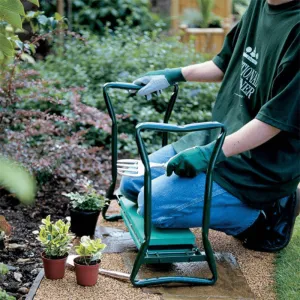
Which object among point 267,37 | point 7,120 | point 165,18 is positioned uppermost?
point 267,37

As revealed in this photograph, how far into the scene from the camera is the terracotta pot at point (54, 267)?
2.83m

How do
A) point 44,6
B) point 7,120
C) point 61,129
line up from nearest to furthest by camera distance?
1. point 7,120
2. point 61,129
3. point 44,6

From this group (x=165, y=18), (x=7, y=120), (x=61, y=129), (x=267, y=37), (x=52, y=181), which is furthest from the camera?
(x=165, y=18)

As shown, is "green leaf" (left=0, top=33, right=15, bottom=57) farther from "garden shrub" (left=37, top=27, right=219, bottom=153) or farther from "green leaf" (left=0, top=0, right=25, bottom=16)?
"garden shrub" (left=37, top=27, right=219, bottom=153)

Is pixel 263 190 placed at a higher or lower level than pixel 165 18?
higher

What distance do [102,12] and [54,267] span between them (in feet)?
16.7

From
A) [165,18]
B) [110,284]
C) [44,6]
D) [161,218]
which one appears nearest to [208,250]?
[161,218]

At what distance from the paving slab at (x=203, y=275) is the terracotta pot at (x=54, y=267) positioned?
1.09ft

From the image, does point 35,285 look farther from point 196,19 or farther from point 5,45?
point 196,19

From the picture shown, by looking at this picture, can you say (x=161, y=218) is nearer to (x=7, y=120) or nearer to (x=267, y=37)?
(x=267, y=37)

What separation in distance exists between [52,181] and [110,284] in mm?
1437

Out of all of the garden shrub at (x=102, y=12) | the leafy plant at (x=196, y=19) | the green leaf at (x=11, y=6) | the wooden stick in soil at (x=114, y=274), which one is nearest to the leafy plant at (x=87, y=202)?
the wooden stick in soil at (x=114, y=274)

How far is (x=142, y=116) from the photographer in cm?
504

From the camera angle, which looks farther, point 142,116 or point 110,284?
point 142,116
